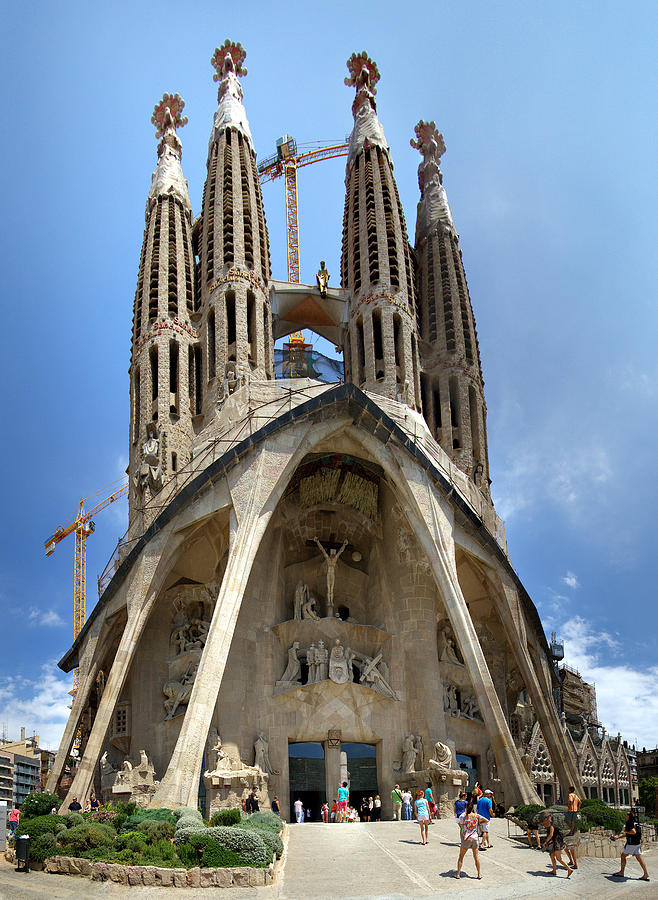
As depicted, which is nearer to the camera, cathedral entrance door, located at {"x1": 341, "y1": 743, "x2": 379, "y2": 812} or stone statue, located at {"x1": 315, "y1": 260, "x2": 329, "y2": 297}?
cathedral entrance door, located at {"x1": 341, "y1": 743, "x2": 379, "y2": 812}

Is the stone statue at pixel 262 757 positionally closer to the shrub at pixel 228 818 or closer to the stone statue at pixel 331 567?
the stone statue at pixel 331 567

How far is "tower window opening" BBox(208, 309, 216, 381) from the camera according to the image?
29.5 meters

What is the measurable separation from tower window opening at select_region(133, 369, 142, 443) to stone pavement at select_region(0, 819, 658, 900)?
16.0 metres

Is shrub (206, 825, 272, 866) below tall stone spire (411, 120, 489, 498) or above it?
below

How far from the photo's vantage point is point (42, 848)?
1332 cm

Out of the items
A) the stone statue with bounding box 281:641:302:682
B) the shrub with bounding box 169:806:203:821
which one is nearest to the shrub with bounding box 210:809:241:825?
the shrub with bounding box 169:806:203:821

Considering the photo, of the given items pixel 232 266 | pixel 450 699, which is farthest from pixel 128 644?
pixel 232 266

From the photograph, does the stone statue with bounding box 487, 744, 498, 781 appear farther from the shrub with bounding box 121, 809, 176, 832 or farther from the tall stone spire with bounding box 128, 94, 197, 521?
the tall stone spire with bounding box 128, 94, 197, 521

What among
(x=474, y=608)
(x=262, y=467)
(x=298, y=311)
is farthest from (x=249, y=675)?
(x=298, y=311)

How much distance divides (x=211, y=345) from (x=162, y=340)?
165 centimetres

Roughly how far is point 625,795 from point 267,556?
2173 centimetres

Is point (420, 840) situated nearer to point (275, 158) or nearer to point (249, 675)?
point (249, 675)

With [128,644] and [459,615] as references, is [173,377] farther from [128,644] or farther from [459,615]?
[459,615]

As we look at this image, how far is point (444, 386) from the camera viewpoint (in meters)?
33.8
